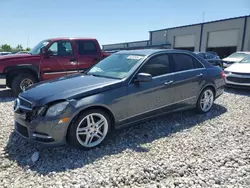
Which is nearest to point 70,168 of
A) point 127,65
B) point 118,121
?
point 118,121

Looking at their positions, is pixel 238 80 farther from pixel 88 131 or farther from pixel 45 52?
pixel 45 52

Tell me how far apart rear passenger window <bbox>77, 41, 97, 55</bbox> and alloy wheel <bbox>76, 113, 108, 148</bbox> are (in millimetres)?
4512

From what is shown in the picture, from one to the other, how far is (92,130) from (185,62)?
8.65 feet

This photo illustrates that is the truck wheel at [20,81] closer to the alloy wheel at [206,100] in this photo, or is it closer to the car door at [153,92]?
the car door at [153,92]

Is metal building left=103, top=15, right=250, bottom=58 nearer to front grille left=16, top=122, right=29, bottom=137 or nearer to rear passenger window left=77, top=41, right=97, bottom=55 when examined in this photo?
rear passenger window left=77, top=41, right=97, bottom=55

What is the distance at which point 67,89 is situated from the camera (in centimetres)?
334

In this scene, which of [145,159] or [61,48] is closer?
[145,159]

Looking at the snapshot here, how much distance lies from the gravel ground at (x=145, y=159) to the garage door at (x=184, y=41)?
29000 millimetres

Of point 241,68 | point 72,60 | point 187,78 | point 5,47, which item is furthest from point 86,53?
point 5,47

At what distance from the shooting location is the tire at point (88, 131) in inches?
124

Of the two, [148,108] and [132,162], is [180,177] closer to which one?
[132,162]

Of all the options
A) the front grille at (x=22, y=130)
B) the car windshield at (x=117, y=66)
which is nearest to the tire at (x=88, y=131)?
the front grille at (x=22, y=130)

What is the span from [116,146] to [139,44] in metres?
41.0

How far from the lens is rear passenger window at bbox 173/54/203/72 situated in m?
4.54
